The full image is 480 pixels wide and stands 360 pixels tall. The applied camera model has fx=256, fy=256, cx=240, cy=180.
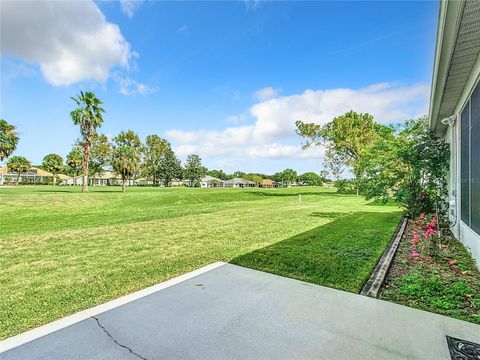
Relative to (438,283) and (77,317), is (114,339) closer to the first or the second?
(77,317)

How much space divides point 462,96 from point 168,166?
2305 inches

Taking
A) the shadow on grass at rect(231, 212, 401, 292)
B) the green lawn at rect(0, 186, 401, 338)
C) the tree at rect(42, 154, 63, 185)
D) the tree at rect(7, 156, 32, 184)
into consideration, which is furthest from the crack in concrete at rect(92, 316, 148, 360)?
the tree at rect(42, 154, 63, 185)

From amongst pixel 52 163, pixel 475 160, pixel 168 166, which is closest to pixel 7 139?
pixel 52 163

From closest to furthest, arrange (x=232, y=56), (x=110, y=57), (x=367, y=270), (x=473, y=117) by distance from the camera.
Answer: (x=367, y=270), (x=473, y=117), (x=110, y=57), (x=232, y=56)

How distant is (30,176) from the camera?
63.2m

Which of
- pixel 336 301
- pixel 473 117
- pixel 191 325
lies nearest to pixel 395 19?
pixel 473 117

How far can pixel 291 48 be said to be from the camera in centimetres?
1342

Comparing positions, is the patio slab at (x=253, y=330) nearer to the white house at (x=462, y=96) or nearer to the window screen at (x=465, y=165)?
the white house at (x=462, y=96)

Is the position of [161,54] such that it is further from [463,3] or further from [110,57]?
[463,3]

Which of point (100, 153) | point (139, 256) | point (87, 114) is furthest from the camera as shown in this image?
point (100, 153)

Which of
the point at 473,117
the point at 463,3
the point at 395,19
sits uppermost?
the point at 395,19

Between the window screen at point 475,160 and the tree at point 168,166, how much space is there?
58.0 metres

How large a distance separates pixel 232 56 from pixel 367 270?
13740 millimetres

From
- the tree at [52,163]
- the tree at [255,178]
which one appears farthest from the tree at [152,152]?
the tree at [255,178]
